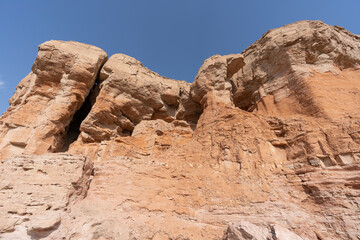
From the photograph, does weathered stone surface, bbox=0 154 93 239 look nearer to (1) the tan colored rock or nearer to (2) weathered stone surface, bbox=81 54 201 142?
(2) weathered stone surface, bbox=81 54 201 142

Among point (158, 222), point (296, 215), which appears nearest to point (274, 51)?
point (296, 215)

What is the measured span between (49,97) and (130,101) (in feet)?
15.6

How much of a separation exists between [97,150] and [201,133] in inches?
224

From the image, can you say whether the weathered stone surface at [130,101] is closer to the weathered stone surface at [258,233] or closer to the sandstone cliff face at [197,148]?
the sandstone cliff face at [197,148]

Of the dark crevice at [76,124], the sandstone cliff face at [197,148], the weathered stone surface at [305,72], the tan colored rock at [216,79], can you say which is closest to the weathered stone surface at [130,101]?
the sandstone cliff face at [197,148]

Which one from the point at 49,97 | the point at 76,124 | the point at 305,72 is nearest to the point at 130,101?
the point at 49,97

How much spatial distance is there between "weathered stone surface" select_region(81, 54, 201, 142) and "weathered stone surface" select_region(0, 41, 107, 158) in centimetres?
120

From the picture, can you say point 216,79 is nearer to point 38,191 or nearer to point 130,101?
point 130,101

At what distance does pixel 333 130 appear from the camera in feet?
24.8

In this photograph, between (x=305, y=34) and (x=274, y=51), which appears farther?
(x=274, y=51)

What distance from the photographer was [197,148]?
31.2 feet

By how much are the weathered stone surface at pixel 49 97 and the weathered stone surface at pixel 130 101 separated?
1.20m

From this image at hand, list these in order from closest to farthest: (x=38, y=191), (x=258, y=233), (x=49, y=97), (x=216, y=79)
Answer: (x=258, y=233)
(x=38, y=191)
(x=49, y=97)
(x=216, y=79)

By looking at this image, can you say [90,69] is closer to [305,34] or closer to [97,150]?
[97,150]
